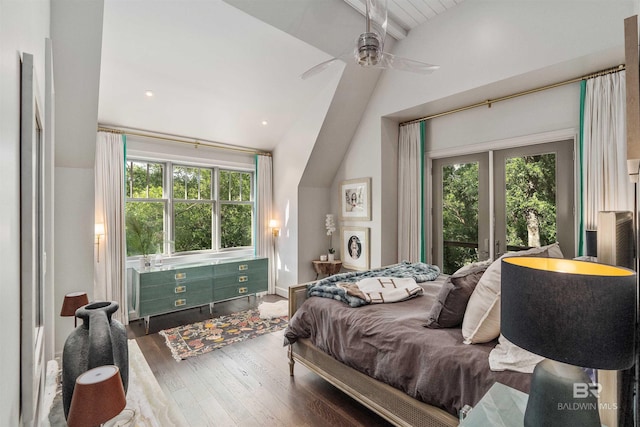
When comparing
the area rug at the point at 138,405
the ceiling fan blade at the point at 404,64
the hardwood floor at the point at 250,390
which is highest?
the ceiling fan blade at the point at 404,64

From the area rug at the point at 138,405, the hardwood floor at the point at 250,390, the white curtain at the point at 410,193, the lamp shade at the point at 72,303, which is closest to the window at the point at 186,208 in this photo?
the hardwood floor at the point at 250,390

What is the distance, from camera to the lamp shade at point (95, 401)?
0.94m

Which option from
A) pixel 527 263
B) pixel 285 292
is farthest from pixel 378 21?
pixel 285 292

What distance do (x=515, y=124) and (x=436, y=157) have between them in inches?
38.6

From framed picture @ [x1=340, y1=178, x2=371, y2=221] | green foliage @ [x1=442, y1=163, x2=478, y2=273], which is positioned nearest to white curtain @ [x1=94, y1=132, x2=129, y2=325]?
framed picture @ [x1=340, y1=178, x2=371, y2=221]

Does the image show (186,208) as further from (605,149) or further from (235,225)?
(605,149)

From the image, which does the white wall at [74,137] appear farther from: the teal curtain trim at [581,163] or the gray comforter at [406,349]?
the teal curtain trim at [581,163]

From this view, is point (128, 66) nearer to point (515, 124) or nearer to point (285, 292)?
point (285, 292)

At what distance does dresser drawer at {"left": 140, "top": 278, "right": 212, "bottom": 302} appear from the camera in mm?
3686

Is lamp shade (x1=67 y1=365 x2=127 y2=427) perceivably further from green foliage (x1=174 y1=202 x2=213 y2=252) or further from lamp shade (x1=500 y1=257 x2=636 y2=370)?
green foliage (x1=174 y1=202 x2=213 y2=252)

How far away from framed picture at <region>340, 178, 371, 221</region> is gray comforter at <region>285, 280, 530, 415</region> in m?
2.08

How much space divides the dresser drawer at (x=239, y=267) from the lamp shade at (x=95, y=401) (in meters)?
3.34

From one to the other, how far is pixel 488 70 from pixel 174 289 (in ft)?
14.1

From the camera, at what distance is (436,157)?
412 cm
